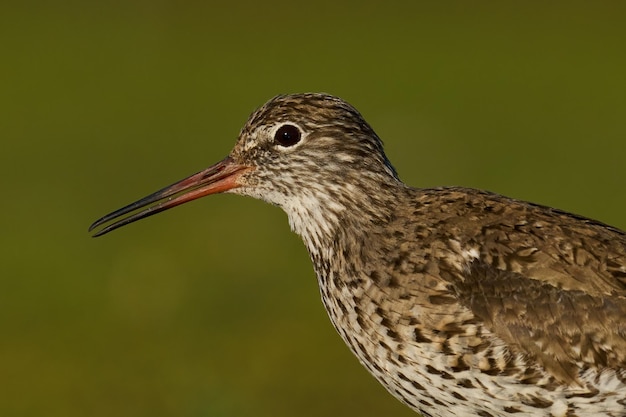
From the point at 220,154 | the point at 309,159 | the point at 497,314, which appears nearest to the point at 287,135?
the point at 309,159

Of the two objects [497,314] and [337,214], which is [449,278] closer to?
[497,314]

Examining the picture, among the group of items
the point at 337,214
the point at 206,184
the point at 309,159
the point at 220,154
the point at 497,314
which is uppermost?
the point at 220,154

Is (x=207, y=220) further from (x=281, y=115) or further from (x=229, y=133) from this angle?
(x=281, y=115)

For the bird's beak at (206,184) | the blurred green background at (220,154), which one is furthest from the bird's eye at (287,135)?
the blurred green background at (220,154)

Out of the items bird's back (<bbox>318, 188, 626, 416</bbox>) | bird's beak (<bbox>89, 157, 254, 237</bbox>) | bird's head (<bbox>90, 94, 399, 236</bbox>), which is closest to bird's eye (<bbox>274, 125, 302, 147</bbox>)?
bird's head (<bbox>90, 94, 399, 236</bbox>)

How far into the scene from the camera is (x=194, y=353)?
1368cm

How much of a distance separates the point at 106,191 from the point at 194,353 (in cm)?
634

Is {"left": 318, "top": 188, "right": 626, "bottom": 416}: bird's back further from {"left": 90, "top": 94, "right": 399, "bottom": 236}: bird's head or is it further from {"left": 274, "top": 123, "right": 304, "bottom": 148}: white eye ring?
{"left": 274, "top": 123, "right": 304, "bottom": 148}: white eye ring

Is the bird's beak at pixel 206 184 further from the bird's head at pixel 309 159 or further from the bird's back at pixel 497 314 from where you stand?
the bird's back at pixel 497 314

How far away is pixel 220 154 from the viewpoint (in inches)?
837

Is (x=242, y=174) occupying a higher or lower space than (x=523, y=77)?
lower

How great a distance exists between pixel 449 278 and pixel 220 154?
45.8 ft

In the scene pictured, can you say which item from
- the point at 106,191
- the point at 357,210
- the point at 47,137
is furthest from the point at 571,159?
the point at 357,210

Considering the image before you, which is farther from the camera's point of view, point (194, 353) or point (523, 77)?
point (523, 77)
